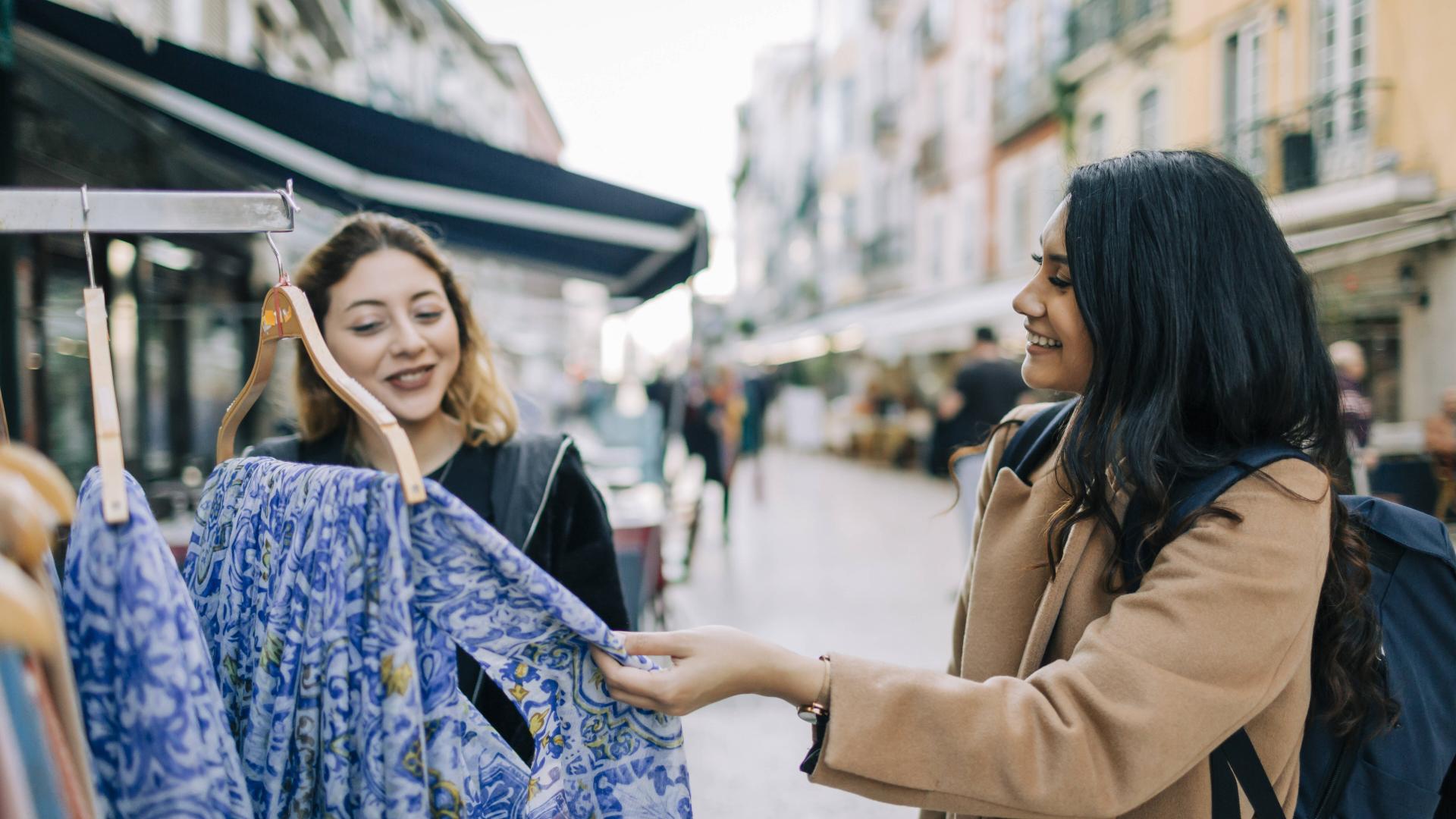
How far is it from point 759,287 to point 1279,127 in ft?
173

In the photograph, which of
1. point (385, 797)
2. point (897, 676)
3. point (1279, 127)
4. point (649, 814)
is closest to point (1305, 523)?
point (897, 676)

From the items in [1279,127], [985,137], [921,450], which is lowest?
[921,450]

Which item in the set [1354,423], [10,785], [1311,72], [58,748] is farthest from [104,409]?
[1311,72]

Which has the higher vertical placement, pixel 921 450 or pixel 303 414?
pixel 303 414

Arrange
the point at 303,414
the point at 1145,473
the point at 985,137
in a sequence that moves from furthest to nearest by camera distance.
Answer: the point at 985,137 < the point at 303,414 < the point at 1145,473

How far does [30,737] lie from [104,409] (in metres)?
0.41

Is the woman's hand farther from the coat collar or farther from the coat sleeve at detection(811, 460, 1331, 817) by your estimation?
the coat collar

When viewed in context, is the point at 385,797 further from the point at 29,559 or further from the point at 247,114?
the point at 247,114

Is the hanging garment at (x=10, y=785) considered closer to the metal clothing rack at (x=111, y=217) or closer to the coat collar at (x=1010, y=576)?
the metal clothing rack at (x=111, y=217)

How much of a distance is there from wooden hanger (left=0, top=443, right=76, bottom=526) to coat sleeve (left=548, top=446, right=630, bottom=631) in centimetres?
107

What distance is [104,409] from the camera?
95 centimetres

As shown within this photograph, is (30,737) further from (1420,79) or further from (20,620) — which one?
(1420,79)

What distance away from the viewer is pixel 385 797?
0.99 metres

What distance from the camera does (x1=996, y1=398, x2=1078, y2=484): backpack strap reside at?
4.67 ft
